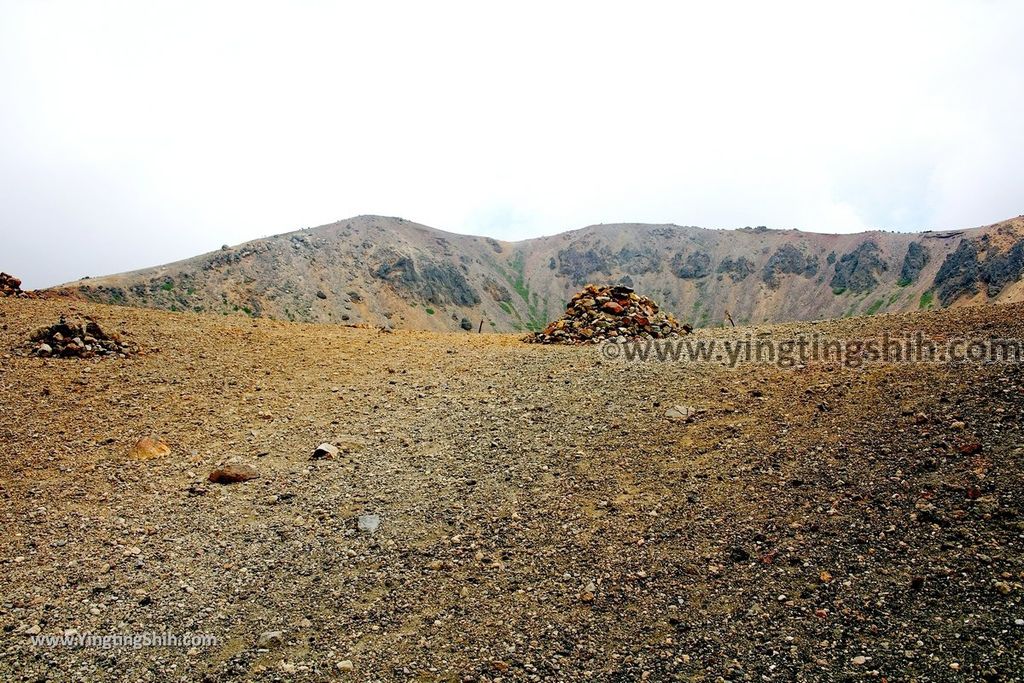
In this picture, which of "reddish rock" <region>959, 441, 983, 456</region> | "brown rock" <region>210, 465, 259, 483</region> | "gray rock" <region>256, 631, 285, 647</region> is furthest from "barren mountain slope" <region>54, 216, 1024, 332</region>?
"reddish rock" <region>959, 441, 983, 456</region>

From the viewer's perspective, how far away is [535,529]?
7.03 m

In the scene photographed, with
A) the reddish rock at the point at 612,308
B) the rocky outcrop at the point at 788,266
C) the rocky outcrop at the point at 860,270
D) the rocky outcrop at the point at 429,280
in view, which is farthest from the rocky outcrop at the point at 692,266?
the reddish rock at the point at 612,308

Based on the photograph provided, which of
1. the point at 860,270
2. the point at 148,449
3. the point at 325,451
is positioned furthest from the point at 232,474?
the point at 860,270

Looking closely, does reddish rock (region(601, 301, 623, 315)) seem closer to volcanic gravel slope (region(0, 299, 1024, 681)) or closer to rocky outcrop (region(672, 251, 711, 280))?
volcanic gravel slope (region(0, 299, 1024, 681))

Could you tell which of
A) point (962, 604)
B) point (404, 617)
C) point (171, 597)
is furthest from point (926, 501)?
point (171, 597)

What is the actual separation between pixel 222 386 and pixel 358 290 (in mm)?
78728

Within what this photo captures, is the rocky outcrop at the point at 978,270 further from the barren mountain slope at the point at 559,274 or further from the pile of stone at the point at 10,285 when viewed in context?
the pile of stone at the point at 10,285

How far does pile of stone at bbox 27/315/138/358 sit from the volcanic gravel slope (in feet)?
2.71

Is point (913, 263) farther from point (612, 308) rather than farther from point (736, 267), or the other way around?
point (612, 308)

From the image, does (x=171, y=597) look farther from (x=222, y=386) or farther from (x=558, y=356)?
(x=558, y=356)

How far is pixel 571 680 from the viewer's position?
483 centimetres

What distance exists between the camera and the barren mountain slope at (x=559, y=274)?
73.9 metres

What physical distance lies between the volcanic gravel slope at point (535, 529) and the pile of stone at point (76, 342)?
32.6 inches

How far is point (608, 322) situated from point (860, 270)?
117m
